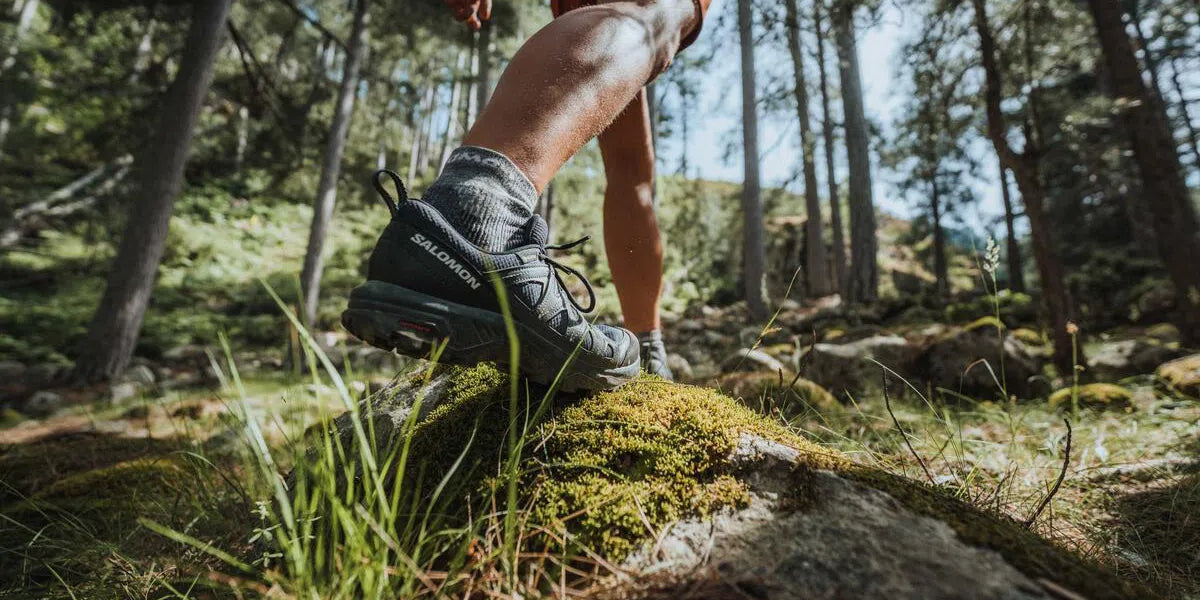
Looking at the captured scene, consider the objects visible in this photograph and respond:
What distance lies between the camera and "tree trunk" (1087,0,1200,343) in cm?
574

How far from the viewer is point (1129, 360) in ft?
17.5

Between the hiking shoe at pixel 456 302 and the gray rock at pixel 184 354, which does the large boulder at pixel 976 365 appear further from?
the gray rock at pixel 184 354

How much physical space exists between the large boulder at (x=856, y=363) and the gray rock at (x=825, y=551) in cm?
377

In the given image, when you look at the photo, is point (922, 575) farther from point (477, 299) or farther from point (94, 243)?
point (94, 243)

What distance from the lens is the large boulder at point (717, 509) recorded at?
67 cm

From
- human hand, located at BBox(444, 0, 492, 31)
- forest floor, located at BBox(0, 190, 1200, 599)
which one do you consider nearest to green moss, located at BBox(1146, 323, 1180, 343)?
forest floor, located at BBox(0, 190, 1200, 599)

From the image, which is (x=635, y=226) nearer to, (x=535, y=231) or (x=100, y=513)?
(x=535, y=231)

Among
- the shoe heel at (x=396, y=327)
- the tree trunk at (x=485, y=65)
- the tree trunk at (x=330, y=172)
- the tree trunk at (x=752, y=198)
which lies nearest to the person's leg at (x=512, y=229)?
the shoe heel at (x=396, y=327)

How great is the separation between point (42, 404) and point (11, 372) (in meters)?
2.20

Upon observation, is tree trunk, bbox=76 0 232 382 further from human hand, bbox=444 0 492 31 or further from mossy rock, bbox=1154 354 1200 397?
mossy rock, bbox=1154 354 1200 397

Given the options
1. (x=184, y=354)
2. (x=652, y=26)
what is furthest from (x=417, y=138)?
(x=652, y=26)

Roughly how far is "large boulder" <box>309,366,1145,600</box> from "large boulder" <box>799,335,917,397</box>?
371 centimetres

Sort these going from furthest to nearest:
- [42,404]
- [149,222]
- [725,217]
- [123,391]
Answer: [725,217], [149,222], [123,391], [42,404]

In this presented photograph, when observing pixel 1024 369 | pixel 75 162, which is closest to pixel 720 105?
pixel 1024 369
